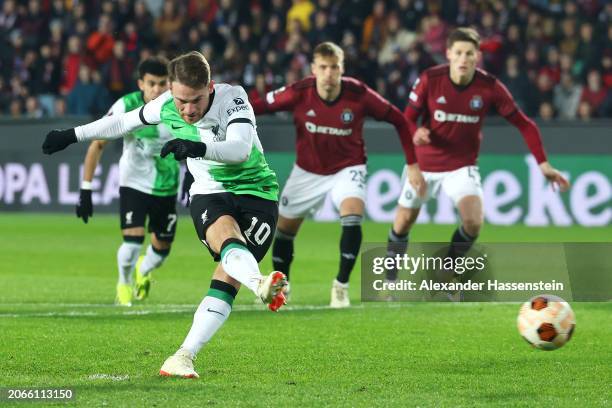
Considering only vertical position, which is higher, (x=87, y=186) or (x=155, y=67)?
(x=155, y=67)

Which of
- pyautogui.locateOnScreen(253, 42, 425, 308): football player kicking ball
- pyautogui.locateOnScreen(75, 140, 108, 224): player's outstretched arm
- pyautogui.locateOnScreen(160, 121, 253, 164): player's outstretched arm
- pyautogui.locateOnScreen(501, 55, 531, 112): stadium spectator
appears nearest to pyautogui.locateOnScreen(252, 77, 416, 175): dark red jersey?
pyautogui.locateOnScreen(253, 42, 425, 308): football player kicking ball

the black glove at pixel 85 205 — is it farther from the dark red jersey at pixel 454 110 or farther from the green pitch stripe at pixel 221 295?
the green pitch stripe at pixel 221 295

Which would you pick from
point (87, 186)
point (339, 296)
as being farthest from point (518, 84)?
point (87, 186)

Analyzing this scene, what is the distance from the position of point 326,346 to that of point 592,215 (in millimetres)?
10005

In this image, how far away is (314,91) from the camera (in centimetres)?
1109

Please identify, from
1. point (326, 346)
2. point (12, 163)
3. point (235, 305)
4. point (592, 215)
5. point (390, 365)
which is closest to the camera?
point (390, 365)

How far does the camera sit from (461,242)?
11.2 meters

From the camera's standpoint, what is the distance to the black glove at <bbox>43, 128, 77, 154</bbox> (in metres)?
7.31

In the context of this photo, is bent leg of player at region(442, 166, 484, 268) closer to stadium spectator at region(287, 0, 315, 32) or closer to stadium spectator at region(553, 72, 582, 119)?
stadium spectator at region(553, 72, 582, 119)

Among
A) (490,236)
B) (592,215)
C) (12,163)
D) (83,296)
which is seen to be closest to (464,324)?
(83,296)

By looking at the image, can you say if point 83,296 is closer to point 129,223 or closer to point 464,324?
point 129,223

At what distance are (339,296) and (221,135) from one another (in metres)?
3.82

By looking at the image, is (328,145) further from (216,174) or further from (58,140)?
(58,140)

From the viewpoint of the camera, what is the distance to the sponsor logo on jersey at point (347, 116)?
1101 cm
